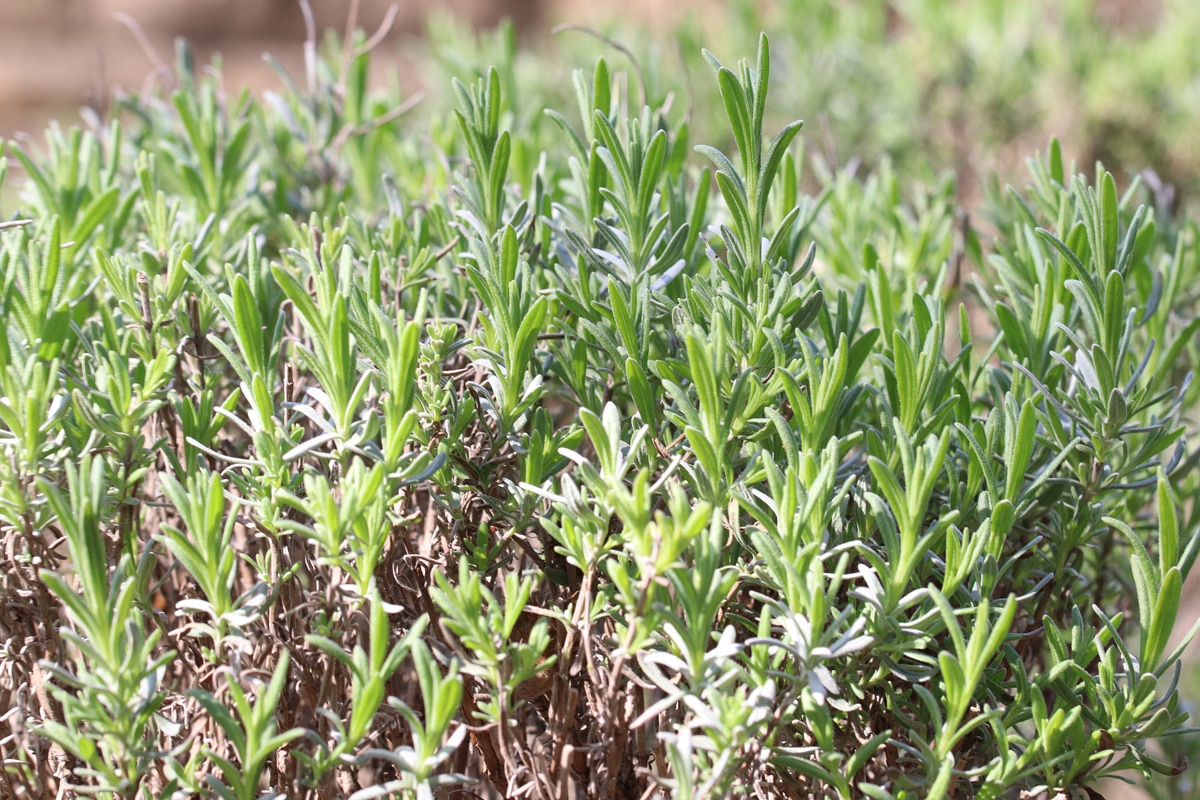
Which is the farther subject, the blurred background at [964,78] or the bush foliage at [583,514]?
the blurred background at [964,78]

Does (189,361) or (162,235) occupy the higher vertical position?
(162,235)

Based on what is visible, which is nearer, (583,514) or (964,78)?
(583,514)

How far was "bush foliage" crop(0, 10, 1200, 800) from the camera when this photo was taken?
117cm

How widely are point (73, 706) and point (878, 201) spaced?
6.46 ft

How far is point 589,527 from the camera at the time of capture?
1.28 metres

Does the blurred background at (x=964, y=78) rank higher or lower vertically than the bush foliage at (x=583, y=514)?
higher

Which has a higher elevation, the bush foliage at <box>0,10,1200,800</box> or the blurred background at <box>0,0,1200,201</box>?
the blurred background at <box>0,0,1200,201</box>

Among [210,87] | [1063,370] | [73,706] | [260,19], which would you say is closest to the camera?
[73,706]

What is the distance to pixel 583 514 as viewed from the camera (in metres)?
1.26

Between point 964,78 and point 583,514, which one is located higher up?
point 964,78

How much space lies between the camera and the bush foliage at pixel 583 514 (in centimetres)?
117

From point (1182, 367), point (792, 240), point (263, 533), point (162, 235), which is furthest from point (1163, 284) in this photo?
point (162, 235)

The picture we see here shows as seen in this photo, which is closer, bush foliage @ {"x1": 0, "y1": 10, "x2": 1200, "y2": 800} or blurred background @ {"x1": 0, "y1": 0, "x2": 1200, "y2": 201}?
bush foliage @ {"x1": 0, "y1": 10, "x2": 1200, "y2": 800}

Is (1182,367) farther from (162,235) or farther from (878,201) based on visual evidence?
(162,235)
